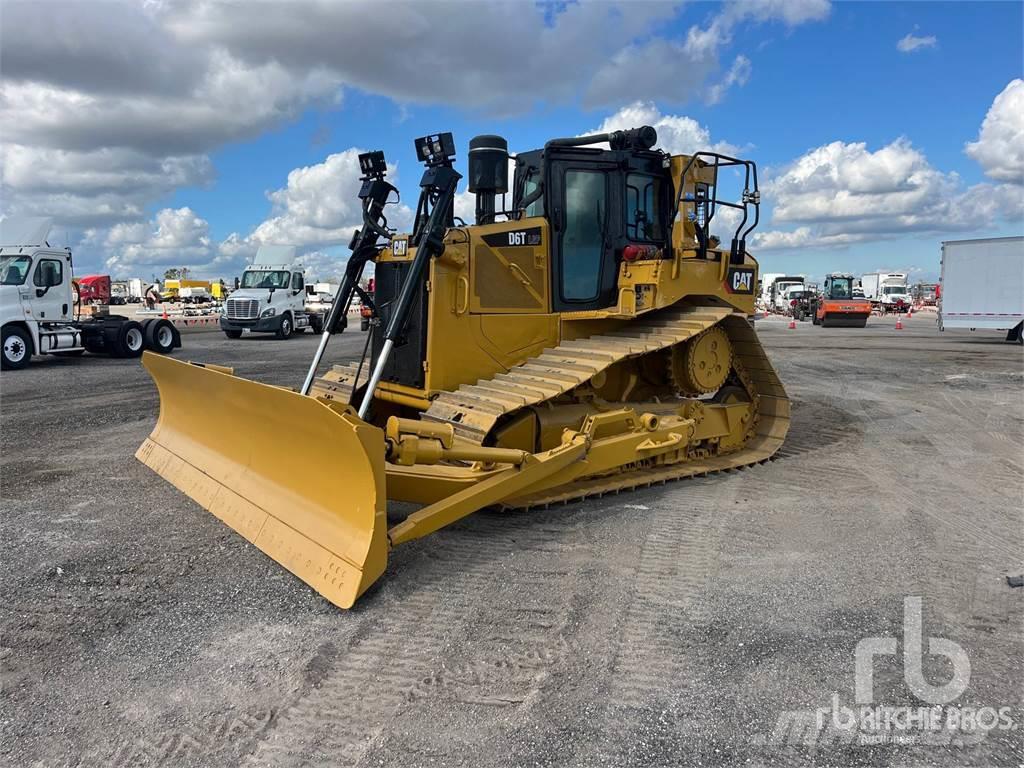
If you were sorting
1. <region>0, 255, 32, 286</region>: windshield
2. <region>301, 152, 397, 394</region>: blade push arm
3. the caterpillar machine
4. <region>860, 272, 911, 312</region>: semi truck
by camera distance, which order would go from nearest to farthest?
the caterpillar machine
<region>301, 152, 397, 394</region>: blade push arm
<region>0, 255, 32, 286</region>: windshield
<region>860, 272, 911, 312</region>: semi truck

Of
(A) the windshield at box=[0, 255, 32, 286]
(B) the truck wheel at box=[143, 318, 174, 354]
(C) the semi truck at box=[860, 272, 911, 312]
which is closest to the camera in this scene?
(A) the windshield at box=[0, 255, 32, 286]

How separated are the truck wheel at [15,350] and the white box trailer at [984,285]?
1022 inches

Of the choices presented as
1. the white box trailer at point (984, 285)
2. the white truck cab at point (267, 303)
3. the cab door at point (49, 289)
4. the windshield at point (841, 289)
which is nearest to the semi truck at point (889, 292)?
the windshield at point (841, 289)

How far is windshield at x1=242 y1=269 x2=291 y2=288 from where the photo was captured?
25.3 metres

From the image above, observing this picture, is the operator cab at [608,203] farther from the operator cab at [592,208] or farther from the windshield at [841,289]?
the windshield at [841,289]

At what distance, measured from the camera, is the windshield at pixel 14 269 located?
1566cm

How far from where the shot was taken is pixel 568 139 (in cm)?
656

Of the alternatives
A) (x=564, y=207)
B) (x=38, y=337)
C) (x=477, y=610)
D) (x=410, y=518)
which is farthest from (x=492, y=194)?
(x=38, y=337)

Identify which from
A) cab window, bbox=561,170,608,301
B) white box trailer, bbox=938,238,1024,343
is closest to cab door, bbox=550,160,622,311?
cab window, bbox=561,170,608,301

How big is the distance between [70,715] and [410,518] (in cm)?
191

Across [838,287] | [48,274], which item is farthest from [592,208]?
[838,287]

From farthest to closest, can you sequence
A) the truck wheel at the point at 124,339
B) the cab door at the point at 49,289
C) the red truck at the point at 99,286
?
the red truck at the point at 99,286 → the truck wheel at the point at 124,339 → the cab door at the point at 49,289

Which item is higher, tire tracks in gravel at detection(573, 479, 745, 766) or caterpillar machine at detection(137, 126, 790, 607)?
caterpillar machine at detection(137, 126, 790, 607)

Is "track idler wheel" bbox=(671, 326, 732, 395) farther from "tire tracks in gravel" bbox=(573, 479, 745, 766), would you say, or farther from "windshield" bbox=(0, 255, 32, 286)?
"windshield" bbox=(0, 255, 32, 286)
